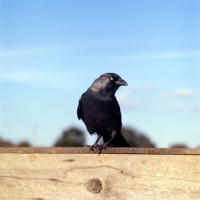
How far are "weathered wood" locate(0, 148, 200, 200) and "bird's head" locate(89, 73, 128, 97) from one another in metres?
1.76

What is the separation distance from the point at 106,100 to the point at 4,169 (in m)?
1.78

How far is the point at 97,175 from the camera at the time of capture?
327 cm

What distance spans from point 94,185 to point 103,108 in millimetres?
1870

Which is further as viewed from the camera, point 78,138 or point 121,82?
point 78,138

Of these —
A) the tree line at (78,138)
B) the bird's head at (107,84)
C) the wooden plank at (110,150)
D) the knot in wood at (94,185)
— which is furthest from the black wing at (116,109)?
the tree line at (78,138)

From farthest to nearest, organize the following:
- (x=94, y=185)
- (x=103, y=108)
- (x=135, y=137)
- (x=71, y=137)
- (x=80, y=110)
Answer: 1. (x=71, y=137)
2. (x=135, y=137)
3. (x=80, y=110)
4. (x=103, y=108)
5. (x=94, y=185)

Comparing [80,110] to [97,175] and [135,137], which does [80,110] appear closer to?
[97,175]

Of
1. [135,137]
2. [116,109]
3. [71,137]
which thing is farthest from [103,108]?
[71,137]

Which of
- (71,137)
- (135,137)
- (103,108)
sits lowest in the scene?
(103,108)

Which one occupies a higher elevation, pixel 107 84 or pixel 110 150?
pixel 107 84

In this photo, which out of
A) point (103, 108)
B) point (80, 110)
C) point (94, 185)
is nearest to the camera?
point (94, 185)

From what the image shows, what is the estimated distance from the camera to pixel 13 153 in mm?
3613

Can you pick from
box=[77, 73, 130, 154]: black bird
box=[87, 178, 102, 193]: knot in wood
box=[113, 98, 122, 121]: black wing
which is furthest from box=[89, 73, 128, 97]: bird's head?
box=[87, 178, 102, 193]: knot in wood

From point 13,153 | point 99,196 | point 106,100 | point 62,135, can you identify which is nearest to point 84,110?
point 106,100
